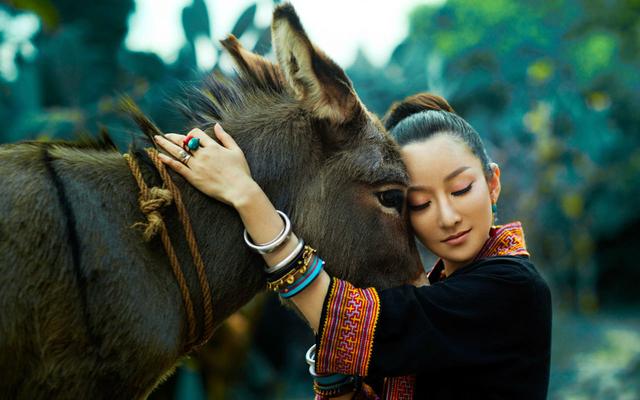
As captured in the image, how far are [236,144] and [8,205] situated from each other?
31.1 inches

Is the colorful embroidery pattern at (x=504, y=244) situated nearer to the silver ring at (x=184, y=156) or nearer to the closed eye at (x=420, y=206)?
the closed eye at (x=420, y=206)

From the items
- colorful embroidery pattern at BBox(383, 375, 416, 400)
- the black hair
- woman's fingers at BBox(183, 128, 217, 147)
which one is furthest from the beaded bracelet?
the black hair

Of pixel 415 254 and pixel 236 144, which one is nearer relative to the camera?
pixel 236 144

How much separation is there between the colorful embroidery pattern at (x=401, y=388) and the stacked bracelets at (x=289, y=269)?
2.00 feet

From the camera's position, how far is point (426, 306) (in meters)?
2.02

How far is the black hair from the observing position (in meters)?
2.46

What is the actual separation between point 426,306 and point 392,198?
50cm

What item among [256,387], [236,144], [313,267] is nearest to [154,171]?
[236,144]

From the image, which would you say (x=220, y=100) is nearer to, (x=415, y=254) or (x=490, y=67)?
(x=415, y=254)

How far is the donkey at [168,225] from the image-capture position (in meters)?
1.74

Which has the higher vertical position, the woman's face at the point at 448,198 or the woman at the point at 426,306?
the woman's face at the point at 448,198

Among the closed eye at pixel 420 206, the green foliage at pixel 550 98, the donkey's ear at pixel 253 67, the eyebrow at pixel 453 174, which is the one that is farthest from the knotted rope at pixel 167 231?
the green foliage at pixel 550 98

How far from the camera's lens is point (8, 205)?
1.76m

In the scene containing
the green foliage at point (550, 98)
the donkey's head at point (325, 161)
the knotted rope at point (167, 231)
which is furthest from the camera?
the green foliage at point (550, 98)
